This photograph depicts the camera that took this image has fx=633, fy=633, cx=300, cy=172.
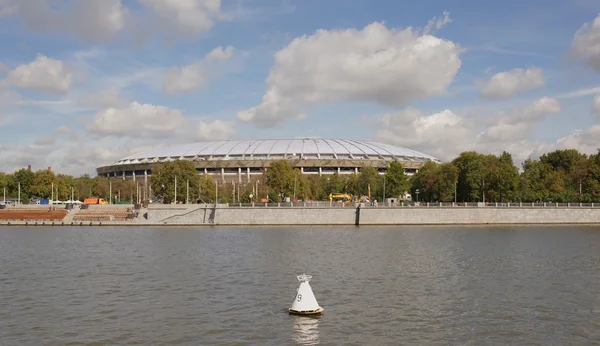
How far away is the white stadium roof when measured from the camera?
127688mm

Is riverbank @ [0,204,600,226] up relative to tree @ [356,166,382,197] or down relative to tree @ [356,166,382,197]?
down

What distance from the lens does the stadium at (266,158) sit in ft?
406

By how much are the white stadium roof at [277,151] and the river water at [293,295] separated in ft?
273

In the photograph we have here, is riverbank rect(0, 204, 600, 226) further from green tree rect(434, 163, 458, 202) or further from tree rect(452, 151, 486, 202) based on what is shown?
green tree rect(434, 163, 458, 202)

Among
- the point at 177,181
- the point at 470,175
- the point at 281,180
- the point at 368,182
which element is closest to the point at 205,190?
the point at 177,181

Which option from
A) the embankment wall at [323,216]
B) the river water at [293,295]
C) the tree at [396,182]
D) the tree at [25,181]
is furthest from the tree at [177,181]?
the river water at [293,295]

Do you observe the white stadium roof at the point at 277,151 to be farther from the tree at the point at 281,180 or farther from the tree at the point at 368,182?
the tree at the point at 281,180

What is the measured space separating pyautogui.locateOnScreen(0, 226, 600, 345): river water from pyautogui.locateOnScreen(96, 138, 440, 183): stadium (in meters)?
77.5

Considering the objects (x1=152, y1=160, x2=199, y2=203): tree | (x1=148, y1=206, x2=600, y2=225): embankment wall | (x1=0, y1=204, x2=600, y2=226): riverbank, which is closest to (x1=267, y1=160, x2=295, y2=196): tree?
(x1=152, y1=160, x2=199, y2=203): tree

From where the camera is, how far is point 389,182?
3620 inches

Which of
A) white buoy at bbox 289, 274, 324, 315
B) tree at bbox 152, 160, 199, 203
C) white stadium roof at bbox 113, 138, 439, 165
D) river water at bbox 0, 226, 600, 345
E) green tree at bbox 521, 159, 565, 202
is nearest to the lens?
river water at bbox 0, 226, 600, 345

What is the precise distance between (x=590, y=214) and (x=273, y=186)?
43906 millimetres

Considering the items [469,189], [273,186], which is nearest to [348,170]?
[273,186]

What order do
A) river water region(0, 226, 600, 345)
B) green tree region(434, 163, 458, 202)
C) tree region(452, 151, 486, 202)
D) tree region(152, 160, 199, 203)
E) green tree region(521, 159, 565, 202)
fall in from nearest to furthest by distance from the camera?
river water region(0, 226, 600, 345) → tree region(452, 151, 486, 202) → green tree region(434, 163, 458, 202) → green tree region(521, 159, 565, 202) → tree region(152, 160, 199, 203)
